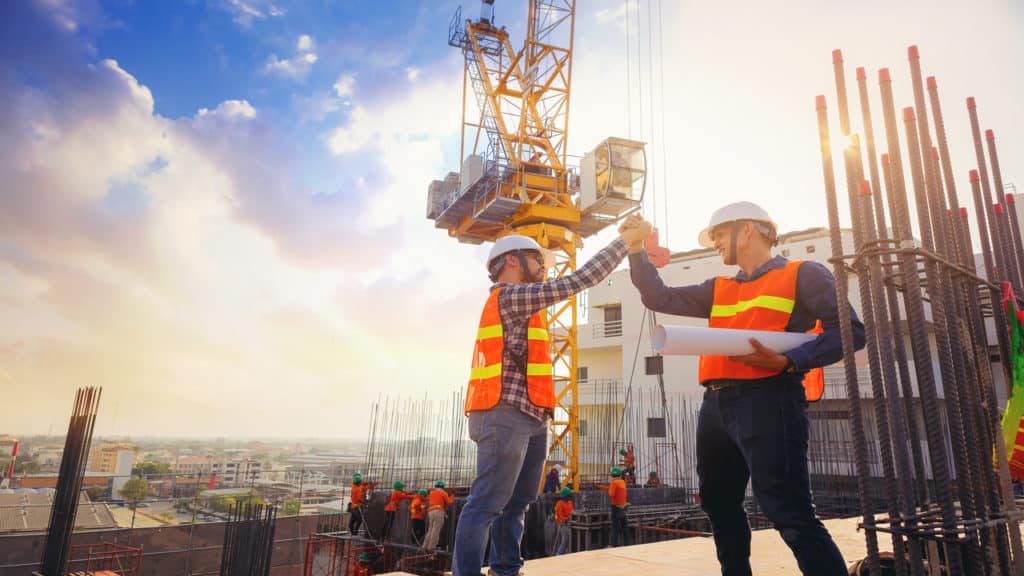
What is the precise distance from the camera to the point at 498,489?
7.98 feet

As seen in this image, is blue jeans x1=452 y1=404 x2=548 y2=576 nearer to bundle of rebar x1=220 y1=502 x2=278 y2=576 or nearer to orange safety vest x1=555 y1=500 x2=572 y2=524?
bundle of rebar x1=220 y1=502 x2=278 y2=576

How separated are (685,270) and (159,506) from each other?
80.7 feet

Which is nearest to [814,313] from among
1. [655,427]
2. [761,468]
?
[761,468]

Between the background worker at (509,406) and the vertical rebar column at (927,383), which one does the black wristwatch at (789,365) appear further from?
the background worker at (509,406)

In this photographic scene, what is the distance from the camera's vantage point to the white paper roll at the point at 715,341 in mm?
1918

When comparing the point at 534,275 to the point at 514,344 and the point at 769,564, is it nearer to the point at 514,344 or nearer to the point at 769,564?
the point at 514,344

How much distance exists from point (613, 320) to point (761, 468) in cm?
3177

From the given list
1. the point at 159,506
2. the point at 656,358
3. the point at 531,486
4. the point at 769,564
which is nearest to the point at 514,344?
the point at 531,486

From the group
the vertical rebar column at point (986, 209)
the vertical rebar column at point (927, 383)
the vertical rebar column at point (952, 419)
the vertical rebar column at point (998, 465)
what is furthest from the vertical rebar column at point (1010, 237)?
the vertical rebar column at point (927, 383)

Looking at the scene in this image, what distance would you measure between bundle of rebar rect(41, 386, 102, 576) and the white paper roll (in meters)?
9.36

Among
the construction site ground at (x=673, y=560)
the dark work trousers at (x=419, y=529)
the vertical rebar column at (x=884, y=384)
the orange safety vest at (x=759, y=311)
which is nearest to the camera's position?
the vertical rebar column at (x=884, y=384)

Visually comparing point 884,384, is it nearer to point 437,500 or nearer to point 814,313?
point 814,313

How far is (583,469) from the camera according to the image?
104 ft

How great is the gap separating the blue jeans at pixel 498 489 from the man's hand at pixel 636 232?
2.85 feet
